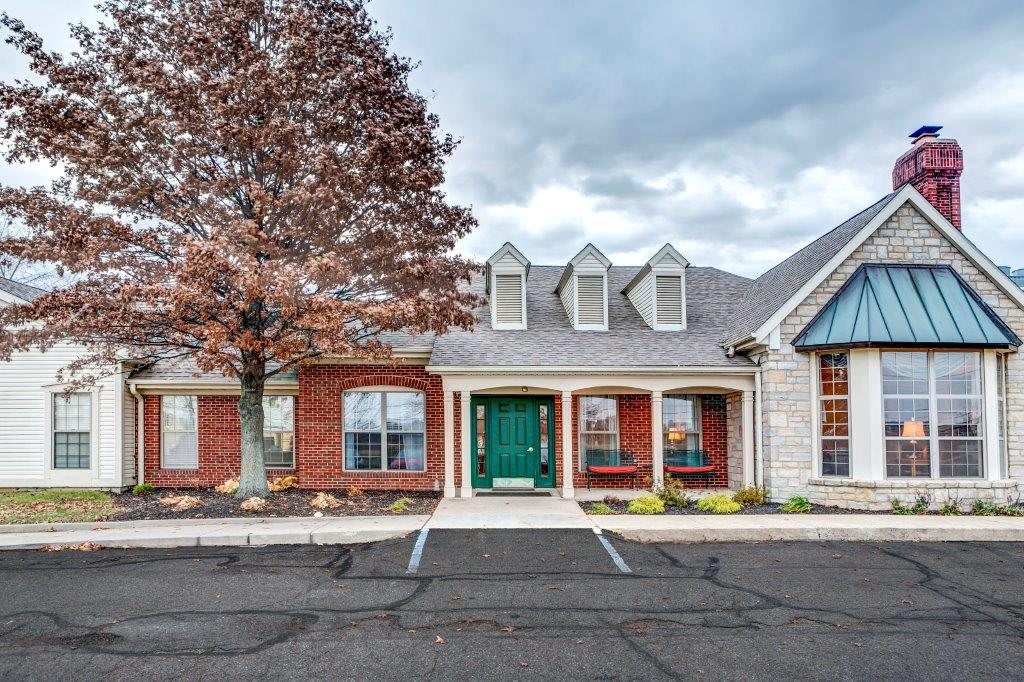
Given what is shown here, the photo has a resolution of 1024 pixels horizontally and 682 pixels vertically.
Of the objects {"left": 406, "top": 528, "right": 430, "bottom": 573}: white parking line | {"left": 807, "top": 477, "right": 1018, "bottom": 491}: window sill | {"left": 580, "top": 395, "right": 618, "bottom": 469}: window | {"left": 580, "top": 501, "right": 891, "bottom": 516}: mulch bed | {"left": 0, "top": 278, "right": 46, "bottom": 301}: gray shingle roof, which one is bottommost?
{"left": 580, "top": 501, "right": 891, "bottom": 516}: mulch bed

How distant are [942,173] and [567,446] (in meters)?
9.73

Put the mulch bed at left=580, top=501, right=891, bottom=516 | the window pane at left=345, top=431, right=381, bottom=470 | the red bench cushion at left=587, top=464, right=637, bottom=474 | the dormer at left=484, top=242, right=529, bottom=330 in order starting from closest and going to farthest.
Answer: the mulch bed at left=580, top=501, right=891, bottom=516 → the red bench cushion at left=587, top=464, right=637, bottom=474 → the window pane at left=345, top=431, right=381, bottom=470 → the dormer at left=484, top=242, right=529, bottom=330

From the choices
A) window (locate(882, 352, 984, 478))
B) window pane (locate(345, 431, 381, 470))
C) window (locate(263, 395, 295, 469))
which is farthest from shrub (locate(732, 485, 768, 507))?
window (locate(263, 395, 295, 469))

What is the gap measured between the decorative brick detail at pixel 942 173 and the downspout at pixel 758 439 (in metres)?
5.31

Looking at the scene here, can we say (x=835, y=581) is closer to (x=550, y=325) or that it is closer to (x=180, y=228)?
(x=550, y=325)

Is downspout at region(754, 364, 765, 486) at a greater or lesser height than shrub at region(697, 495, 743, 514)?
greater

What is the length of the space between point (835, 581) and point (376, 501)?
8440 millimetres

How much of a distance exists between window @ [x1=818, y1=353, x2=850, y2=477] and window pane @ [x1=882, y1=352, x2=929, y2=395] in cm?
67

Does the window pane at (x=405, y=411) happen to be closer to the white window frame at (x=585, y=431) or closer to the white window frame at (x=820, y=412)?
the white window frame at (x=585, y=431)

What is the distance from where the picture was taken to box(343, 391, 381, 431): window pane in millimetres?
15086

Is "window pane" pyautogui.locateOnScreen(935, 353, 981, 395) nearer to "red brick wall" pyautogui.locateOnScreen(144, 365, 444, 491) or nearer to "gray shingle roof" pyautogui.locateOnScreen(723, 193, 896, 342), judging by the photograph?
"gray shingle roof" pyautogui.locateOnScreen(723, 193, 896, 342)

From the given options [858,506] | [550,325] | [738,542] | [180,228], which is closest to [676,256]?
[550,325]

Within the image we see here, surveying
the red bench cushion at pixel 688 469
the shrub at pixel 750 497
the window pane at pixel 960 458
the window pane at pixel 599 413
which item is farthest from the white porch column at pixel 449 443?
the window pane at pixel 960 458

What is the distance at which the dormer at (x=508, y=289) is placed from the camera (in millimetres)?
15695
